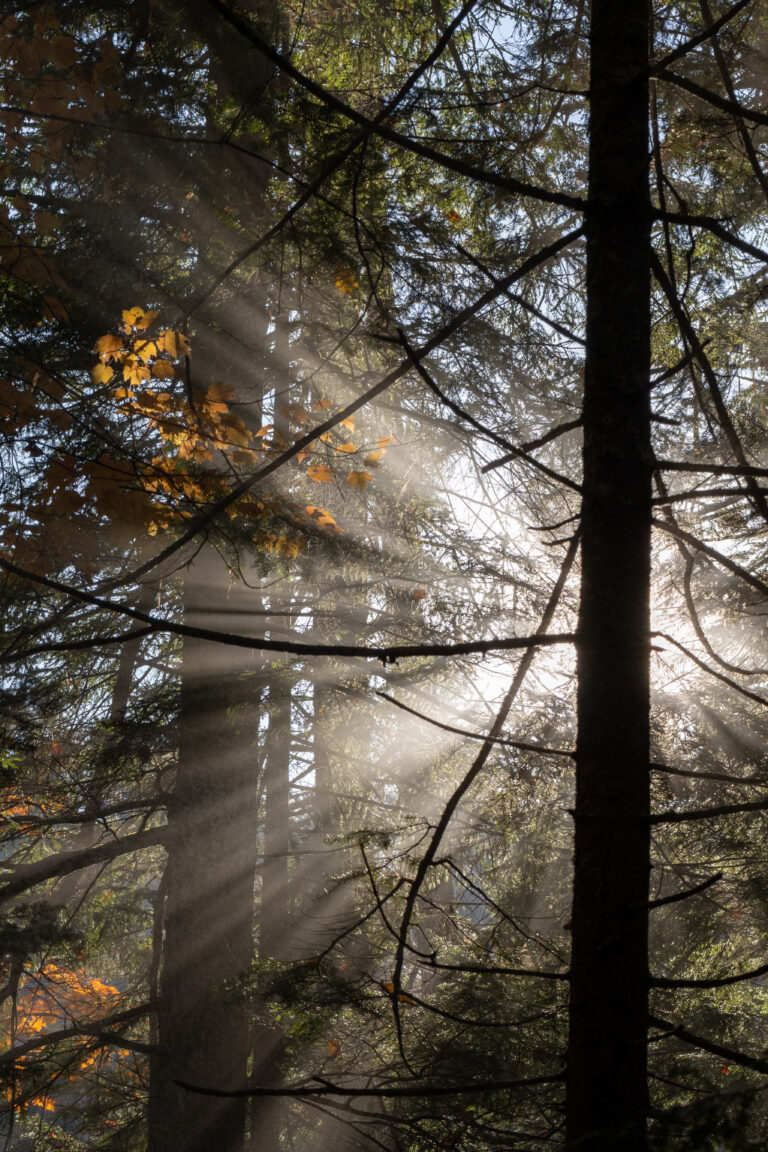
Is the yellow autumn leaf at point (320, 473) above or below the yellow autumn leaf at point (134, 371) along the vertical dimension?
below

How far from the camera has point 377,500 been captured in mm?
6777

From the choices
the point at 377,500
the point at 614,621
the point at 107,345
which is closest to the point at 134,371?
the point at 107,345

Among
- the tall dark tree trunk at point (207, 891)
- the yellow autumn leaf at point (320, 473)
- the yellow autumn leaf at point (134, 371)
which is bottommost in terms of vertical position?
the tall dark tree trunk at point (207, 891)

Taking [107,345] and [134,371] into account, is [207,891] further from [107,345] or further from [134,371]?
[107,345]

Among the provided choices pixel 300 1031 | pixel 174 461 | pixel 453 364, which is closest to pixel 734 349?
pixel 453 364

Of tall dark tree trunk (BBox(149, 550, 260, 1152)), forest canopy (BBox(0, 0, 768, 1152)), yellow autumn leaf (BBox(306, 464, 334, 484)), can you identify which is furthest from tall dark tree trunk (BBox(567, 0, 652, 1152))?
tall dark tree trunk (BBox(149, 550, 260, 1152))

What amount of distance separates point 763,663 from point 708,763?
230 inches

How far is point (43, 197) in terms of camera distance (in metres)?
5.54

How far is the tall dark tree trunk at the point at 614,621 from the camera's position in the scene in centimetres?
135

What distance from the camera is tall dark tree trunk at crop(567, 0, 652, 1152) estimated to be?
4.43ft

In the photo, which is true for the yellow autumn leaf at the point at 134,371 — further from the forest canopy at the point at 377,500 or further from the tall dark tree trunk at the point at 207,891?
the tall dark tree trunk at the point at 207,891

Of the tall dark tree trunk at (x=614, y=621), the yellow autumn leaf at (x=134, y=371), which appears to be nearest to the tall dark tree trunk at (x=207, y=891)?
the yellow autumn leaf at (x=134, y=371)

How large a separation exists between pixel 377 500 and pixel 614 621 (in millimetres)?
5353

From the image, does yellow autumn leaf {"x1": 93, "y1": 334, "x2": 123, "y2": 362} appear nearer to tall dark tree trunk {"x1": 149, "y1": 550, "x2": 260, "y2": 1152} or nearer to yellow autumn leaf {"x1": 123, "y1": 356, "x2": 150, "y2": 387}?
yellow autumn leaf {"x1": 123, "y1": 356, "x2": 150, "y2": 387}
